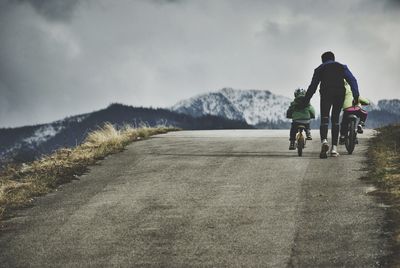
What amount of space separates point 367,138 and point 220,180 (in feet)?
21.0

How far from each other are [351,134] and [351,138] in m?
0.09

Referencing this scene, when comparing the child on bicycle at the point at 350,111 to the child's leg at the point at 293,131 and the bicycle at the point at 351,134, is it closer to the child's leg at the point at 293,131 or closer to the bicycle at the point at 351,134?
the bicycle at the point at 351,134

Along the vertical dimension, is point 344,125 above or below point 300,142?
above

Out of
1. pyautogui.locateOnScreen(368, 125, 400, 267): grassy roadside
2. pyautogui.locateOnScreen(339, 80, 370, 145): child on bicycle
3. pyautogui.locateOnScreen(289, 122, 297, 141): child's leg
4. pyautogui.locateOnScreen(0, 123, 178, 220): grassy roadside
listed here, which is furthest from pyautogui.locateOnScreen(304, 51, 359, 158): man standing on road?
pyautogui.locateOnScreen(0, 123, 178, 220): grassy roadside

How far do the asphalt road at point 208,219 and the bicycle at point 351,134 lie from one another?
513mm

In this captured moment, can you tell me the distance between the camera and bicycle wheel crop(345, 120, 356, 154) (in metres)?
11.9

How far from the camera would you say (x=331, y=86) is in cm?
1195

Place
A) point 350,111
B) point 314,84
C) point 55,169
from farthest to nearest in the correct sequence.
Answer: point 350,111
point 314,84
point 55,169

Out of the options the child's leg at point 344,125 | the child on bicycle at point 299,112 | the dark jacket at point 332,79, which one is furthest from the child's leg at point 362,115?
the child on bicycle at point 299,112

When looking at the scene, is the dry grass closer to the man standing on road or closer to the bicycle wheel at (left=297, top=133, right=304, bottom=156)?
the man standing on road

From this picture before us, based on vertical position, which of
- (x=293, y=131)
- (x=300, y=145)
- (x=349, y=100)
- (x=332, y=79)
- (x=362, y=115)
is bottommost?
(x=300, y=145)

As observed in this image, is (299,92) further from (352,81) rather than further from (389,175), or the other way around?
(389,175)

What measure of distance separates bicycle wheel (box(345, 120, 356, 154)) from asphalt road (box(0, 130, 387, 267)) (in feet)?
1.63

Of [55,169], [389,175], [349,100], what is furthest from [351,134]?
[55,169]
